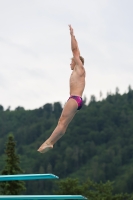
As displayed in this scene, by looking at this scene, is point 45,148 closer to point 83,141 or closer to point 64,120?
point 64,120

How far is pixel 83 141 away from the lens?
5340 inches

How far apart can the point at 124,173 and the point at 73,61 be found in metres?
108

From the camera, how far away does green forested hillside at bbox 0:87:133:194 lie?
121312mm

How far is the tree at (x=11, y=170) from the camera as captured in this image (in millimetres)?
35062

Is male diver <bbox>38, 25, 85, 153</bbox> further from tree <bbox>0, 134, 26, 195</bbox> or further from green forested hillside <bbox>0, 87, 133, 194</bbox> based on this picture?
green forested hillside <bbox>0, 87, 133, 194</bbox>

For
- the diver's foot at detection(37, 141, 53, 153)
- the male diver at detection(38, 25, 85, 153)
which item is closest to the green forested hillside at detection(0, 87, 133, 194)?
the male diver at detection(38, 25, 85, 153)

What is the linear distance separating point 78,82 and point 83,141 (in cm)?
12358

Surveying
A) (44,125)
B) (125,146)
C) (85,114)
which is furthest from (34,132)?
(125,146)

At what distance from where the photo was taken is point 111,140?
137000mm

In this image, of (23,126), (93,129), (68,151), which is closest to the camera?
(68,151)

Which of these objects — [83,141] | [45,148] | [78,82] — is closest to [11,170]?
[78,82]

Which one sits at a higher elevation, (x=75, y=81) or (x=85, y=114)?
(x=85, y=114)

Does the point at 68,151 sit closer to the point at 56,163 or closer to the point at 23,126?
the point at 56,163

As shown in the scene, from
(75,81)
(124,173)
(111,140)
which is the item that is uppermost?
(111,140)
